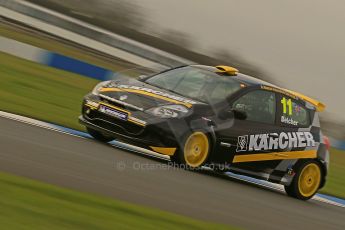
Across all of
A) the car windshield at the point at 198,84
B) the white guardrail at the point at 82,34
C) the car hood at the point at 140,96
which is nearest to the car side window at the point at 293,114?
the car windshield at the point at 198,84

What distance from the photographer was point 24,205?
5.65 metres

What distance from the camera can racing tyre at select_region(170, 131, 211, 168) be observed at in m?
9.48

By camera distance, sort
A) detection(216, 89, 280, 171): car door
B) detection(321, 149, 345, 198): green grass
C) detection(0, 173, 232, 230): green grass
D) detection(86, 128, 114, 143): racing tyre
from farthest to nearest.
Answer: detection(321, 149, 345, 198): green grass, detection(86, 128, 114, 143): racing tyre, detection(216, 89, 280, 171): car door, detection(0, 173, 232, 230): green grass

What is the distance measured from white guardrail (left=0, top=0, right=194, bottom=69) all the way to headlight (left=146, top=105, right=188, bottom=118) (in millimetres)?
25922

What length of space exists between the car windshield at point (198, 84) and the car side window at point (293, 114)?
2.91 feet

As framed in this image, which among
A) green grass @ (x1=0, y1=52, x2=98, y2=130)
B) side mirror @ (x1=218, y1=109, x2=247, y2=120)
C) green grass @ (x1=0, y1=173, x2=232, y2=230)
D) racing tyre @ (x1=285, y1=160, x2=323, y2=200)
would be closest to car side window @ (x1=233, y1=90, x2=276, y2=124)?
side mirror @ (x1=218, y1=109, x2=247, y2=120)

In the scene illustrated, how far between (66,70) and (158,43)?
23847 millimetres

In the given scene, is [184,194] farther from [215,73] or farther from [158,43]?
[158,43]

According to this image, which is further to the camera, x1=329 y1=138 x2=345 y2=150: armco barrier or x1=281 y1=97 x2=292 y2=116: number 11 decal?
x1=329 y1=138 x2=345 y2=150: armco barrier

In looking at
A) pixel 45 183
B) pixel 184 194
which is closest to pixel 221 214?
pixel 184 194

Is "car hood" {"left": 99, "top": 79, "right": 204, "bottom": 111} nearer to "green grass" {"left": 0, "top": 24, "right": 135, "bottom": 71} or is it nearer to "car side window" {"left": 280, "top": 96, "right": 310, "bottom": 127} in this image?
"car side window" {"left": 280, "top": 96, "right": 310, "bottom": 127}

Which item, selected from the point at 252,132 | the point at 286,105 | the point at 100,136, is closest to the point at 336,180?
the point at 286,105

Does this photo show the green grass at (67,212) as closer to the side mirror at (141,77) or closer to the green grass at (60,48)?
the side mirror at (141,77)

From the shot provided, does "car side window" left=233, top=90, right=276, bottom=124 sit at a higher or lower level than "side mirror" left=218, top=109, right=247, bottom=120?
higher
